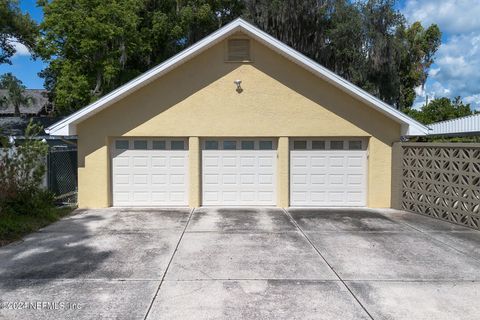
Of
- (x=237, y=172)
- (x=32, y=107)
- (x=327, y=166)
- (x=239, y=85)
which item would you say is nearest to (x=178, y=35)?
(x=239, y=85)

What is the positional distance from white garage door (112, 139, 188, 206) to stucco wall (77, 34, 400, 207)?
0.35m

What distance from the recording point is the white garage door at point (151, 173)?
11719mm

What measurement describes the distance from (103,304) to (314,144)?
8390mm

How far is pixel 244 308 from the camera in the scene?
468 centimetres

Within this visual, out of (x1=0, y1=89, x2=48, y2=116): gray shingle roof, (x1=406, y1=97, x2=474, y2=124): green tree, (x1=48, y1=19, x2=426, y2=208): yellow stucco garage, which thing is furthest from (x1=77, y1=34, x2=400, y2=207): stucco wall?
(x1=0, y1=89, x2=48, y2=116): gray shingle roof

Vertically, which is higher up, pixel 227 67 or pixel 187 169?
pixel 227 67

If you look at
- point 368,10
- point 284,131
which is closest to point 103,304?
point 284,131

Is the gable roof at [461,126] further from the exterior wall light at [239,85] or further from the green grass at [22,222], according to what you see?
the green grass at [22,222]

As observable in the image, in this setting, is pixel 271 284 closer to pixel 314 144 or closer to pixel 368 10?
pixel 314 144

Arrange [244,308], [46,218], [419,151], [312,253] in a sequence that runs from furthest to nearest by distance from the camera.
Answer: [419,151] < [46,218] < [312,253] < [244,308]

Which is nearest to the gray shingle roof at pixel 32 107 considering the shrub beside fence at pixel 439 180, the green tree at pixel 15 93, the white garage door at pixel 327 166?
the green tree at pixel 15 93

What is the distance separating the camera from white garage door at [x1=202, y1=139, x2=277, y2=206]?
11766 mm

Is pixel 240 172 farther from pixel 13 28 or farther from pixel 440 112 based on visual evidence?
pixel 440 112

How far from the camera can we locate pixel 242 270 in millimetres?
5992
